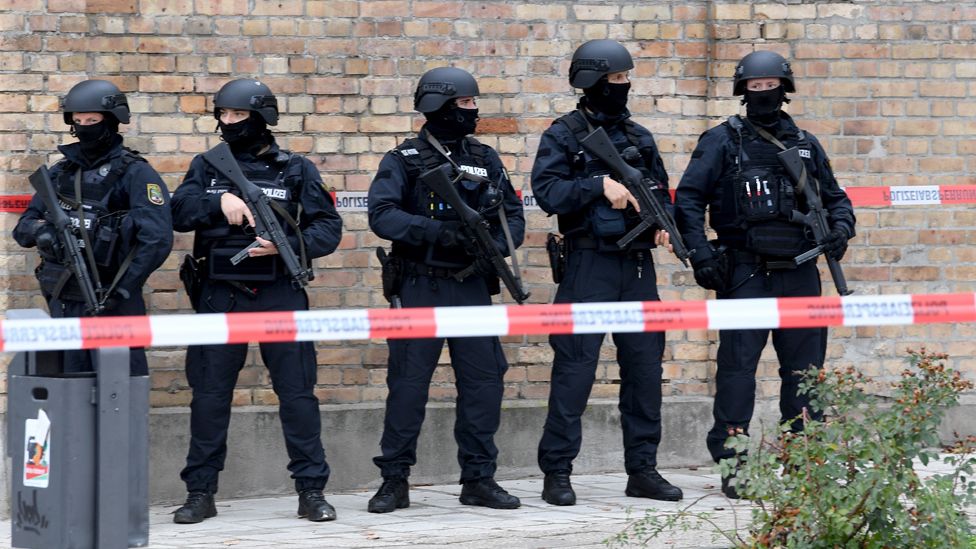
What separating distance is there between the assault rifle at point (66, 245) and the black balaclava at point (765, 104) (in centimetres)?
309

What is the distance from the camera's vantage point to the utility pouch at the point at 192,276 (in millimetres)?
6680

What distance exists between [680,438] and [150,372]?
271 cm

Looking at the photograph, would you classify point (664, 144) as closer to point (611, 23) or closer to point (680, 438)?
point (611, 23)

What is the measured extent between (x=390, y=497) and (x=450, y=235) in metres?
1.19

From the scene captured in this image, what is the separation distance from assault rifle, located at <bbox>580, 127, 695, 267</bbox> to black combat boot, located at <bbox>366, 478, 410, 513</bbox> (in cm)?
146

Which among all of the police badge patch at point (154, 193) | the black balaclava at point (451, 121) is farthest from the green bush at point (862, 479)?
the police badge patch at point (154, 193)

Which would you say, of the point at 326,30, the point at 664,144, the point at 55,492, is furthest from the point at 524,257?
the point at 55,492

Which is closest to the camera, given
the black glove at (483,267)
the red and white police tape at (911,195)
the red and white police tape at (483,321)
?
the red and white police tape at (483,321)

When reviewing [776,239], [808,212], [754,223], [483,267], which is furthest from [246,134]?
[808,212]

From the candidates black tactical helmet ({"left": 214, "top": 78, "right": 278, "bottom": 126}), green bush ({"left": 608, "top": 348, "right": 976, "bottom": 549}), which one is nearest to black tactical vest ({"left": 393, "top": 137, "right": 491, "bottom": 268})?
black tactical helmet ({"left": 214, "top": 78, "right": 278, "bottom": 126})

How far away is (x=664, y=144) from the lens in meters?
7.93

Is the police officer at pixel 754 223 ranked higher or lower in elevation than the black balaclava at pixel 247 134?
lower

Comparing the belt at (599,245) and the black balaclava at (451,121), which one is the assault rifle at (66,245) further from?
the belt at (599,245)

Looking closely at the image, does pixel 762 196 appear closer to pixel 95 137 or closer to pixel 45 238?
pixel 95 137
